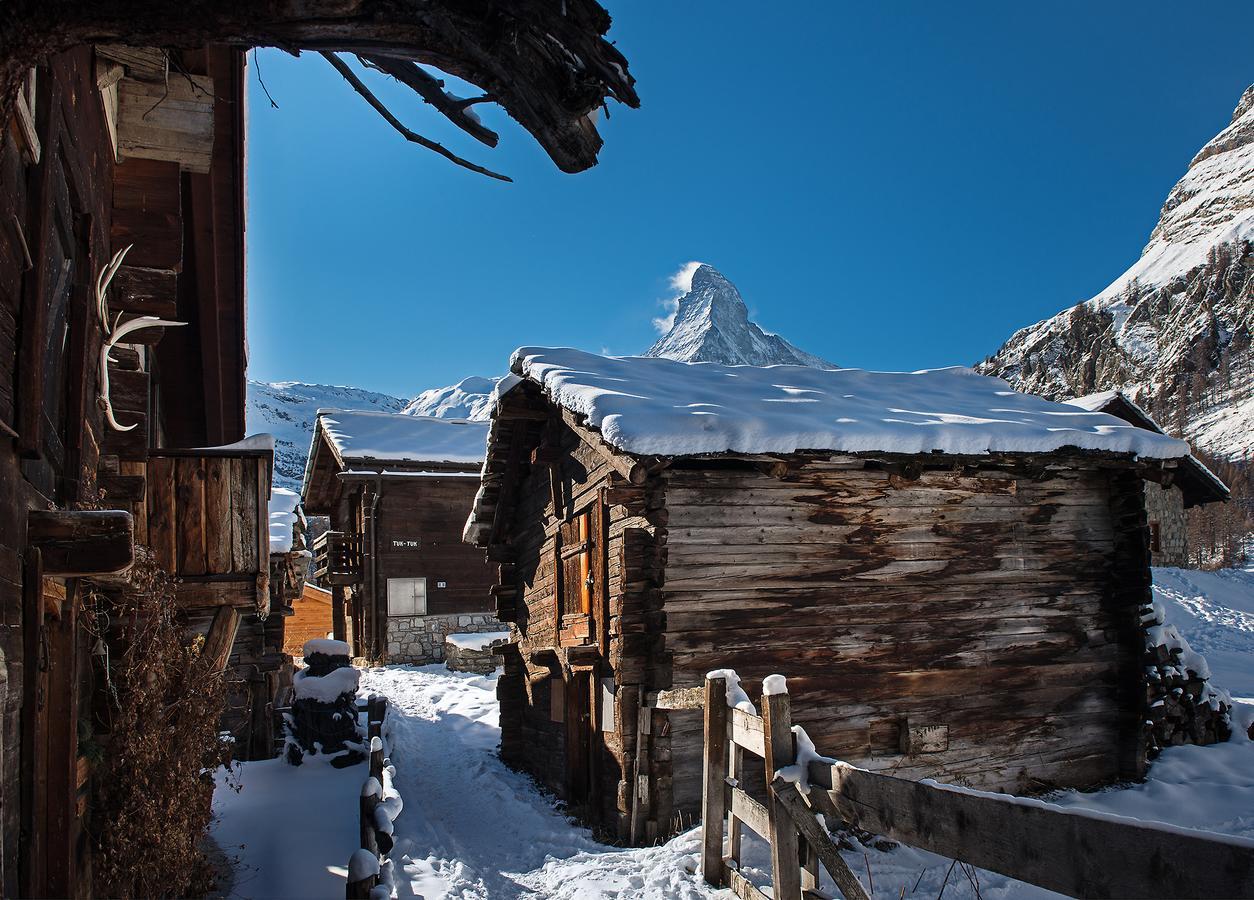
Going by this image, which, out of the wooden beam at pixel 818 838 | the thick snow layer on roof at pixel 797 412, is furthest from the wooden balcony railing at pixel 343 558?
the wooden beam at pixel 818 838

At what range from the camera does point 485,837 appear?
9.54 meters

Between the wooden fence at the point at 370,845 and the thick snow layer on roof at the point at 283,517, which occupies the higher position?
the thick snow layer on roof at the point at 283,517

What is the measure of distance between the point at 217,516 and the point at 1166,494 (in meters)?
33.8

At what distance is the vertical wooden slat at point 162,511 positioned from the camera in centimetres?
678

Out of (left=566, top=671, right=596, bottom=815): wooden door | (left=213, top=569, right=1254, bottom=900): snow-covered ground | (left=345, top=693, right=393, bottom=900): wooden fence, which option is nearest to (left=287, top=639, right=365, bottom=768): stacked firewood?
(left=213, top=569, right=1254, bottom=900): snow-covered ground

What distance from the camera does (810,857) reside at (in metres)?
4.43

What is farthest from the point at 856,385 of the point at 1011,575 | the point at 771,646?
the point at 771,646

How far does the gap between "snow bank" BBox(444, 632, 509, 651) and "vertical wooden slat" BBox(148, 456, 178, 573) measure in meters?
13.8

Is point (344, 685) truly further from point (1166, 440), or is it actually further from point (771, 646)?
point (1166, 440)

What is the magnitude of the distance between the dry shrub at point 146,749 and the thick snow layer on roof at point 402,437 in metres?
17.0

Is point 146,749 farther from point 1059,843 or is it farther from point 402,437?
point 402,437

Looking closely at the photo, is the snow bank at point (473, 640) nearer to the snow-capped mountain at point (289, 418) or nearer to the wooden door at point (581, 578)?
the wooden door at point (581, 578)

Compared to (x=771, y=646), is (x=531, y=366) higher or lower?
higher

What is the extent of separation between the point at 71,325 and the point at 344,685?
30.6 feet
